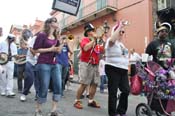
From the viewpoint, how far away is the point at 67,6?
368 inches

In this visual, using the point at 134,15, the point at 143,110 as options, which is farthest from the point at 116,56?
the point at 134,15

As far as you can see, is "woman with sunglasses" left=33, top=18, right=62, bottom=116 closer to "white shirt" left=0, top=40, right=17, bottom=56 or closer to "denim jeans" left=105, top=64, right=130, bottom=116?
"denim jeans" left=105, top=64, right=130, bottom=116

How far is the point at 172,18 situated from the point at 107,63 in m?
10.3

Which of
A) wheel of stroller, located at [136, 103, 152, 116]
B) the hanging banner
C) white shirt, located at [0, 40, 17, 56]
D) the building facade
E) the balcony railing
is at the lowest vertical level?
wheel of stroller, located at [136, 103, 152, 116]

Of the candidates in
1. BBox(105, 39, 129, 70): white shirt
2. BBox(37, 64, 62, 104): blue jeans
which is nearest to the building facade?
BBox(105, 39, 129, 70): white shirt

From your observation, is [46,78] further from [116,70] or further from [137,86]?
[137,86]

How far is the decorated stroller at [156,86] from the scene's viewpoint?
6.14 meters

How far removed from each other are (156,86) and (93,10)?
70.3ft

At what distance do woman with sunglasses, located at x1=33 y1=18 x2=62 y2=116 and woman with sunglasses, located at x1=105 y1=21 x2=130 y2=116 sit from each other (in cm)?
94

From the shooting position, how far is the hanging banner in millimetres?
9023

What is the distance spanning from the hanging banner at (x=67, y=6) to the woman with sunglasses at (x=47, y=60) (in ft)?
7.87

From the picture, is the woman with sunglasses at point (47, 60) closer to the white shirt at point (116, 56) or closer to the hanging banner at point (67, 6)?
the white shirt at point (116, 56)

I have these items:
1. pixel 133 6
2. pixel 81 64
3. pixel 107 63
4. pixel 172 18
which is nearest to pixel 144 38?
pixel 133 6

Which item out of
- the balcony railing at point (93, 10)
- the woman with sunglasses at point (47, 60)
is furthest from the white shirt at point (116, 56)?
the balcony railing at point (93, 10)
